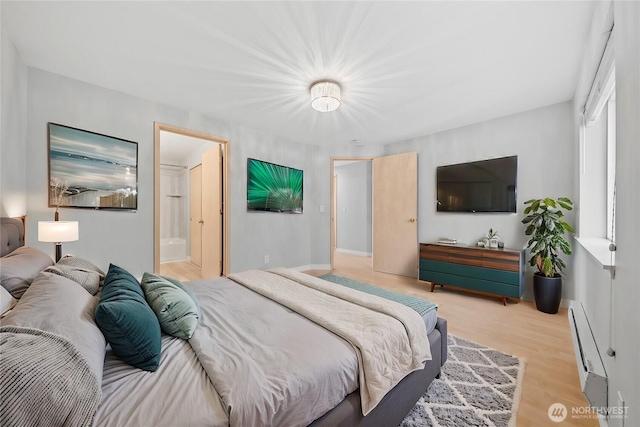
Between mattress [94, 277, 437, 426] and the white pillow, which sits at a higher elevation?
the white pillow

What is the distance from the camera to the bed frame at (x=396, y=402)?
1035 mm

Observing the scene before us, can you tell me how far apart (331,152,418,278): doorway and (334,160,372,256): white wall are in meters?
1.80

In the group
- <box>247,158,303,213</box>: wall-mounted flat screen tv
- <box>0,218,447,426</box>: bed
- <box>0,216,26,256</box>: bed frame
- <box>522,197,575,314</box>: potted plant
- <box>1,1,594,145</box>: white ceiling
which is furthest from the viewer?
<box>247,158,303,213</box>: wall-mounted flat screen tv

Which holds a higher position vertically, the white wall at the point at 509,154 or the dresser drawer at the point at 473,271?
the white wall at the point at 509,154

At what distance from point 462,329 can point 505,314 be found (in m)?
0.78

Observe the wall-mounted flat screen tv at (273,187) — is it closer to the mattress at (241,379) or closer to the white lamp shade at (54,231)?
the white lamp shade at (54,231)

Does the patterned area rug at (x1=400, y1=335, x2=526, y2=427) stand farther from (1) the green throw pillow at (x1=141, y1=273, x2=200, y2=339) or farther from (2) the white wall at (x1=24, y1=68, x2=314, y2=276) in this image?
(2) the white wall at (x1=24, y1=68, x2=314, y2=276)

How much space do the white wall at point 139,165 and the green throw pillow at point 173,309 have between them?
181 cm

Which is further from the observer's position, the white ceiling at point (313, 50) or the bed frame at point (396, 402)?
the white ceiling at point (313, 50)

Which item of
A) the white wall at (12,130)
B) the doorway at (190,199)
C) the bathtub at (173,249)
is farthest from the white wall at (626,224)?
the bathtub at (173,249)

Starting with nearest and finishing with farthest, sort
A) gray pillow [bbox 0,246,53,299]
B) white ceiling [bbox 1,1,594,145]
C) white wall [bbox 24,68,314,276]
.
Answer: gray pillow [bbox 0,246,53,299] < white ceiling [bbox 1,1,594,145] < white wall [bbox 24,68,314,276]

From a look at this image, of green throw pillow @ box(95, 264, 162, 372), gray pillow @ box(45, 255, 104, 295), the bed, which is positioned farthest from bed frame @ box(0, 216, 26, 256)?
green throw pillow @ box(95, 264, 162, 372)

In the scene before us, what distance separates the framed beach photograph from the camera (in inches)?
96.3

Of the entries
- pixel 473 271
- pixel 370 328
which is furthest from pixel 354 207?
pixel 370 328
